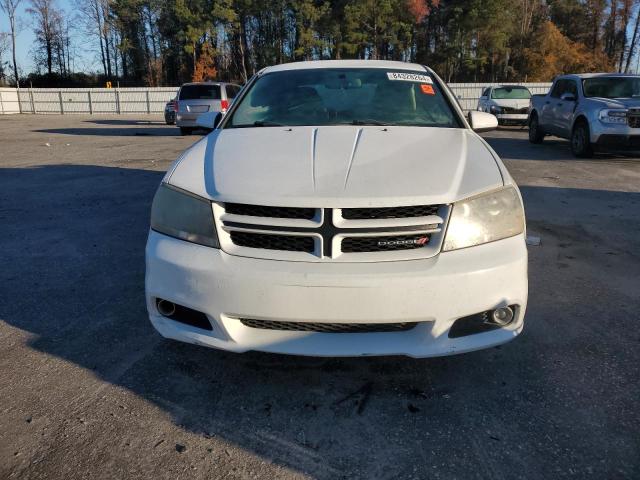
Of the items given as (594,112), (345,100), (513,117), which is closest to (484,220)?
(345,100)

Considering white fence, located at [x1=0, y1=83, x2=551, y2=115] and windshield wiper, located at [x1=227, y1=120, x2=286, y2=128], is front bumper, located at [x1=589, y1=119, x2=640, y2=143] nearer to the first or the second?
windshield wiper, located at [x1=227, y1=120, x2=286, y2=128]

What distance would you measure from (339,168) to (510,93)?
19.1 metres

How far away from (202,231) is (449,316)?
1.10m

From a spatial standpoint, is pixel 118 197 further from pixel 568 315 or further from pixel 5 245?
pixel 568 315

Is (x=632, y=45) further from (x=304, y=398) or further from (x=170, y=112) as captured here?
(x=304, y=398)

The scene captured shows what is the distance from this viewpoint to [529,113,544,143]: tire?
1306cm

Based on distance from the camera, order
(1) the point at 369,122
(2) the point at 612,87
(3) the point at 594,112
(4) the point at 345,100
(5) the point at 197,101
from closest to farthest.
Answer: (1) the point at 369,122
(4) the point at 345,100
(3) the point at 594,112
(2) the point at 612,87
(5) the point at 197,101

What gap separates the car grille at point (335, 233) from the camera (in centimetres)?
211

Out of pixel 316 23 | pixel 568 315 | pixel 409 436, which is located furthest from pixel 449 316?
pixel 316 23

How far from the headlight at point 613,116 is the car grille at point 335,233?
8993 millimetres

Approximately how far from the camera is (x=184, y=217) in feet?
7.59

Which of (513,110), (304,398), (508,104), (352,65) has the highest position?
(352,65)

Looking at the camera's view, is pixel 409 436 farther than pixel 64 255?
No

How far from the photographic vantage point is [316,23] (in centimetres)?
4722
